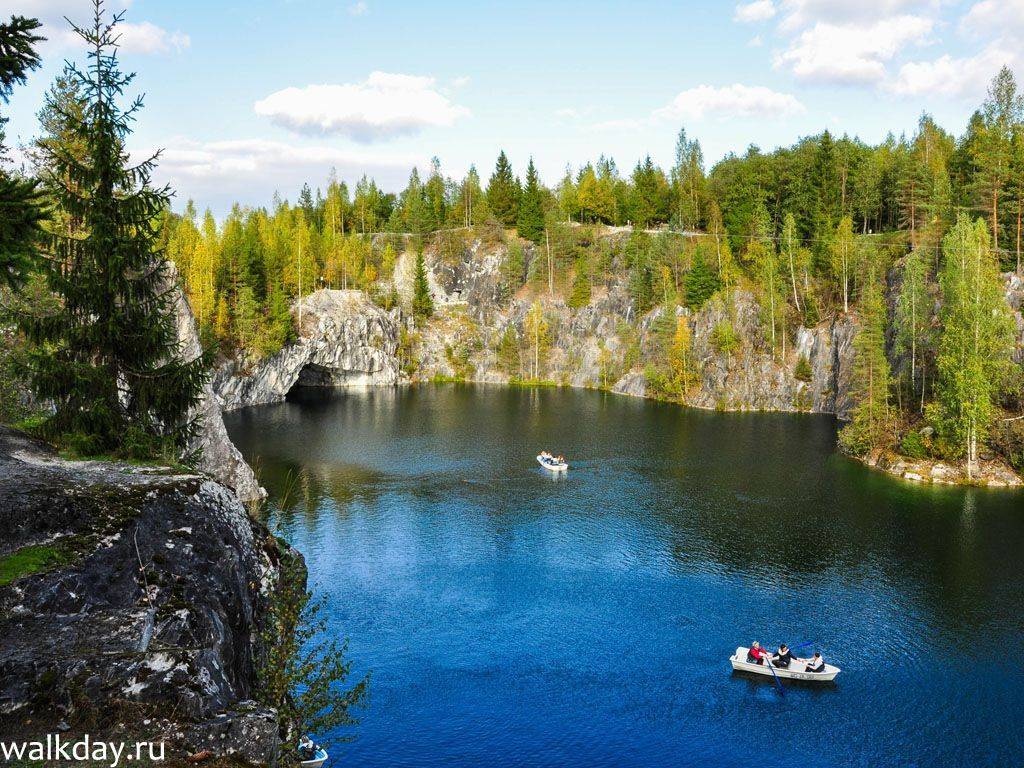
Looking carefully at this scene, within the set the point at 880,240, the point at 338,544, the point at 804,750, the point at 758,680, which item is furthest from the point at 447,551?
the point at 880,240

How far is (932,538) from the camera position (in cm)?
5400

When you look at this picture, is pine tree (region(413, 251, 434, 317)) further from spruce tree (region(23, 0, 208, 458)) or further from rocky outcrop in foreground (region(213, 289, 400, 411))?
spruce tree (region(23, 0, 208, 458))

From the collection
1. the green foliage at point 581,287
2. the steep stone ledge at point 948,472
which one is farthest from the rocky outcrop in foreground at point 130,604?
the green foliage at point 581,287

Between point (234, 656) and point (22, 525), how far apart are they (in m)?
5.09

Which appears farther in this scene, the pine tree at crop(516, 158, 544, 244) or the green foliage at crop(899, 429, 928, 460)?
the pine tree at crop(516, 158, 544, 244)

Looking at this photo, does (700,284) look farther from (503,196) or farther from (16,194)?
(16,194)

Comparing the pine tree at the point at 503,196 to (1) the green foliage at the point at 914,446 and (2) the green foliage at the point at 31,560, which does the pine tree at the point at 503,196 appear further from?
(2) the green foliage at the point at 31,560

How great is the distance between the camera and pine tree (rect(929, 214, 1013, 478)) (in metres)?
66.9

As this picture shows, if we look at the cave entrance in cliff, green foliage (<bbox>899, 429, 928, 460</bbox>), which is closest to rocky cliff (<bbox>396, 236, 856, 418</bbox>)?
the cave entrance in cliff

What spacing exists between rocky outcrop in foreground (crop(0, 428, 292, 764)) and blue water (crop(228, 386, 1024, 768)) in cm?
1683

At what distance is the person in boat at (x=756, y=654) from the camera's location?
35781mm

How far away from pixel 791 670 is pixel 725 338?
85.0 metres

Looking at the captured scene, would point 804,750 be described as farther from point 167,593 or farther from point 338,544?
point 338,544

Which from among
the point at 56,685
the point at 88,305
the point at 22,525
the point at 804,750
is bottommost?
the point at 804,750
